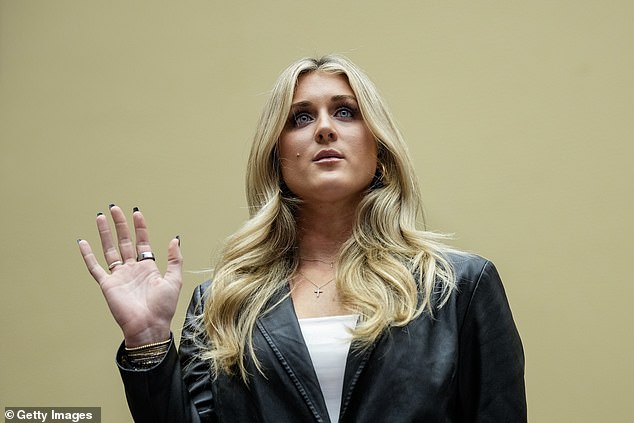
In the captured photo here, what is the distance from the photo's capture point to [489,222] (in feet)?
8.16

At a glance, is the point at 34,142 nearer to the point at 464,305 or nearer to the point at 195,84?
the point at 195,84

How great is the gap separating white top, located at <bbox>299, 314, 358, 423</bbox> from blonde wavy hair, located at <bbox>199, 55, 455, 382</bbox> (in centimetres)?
5

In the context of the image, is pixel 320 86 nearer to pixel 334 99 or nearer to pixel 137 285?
pixel 334 99

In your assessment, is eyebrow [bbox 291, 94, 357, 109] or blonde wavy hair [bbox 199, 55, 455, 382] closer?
blonde wavy hair [bbox 199, 55, 455, 382]

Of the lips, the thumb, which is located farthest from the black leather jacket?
the lips

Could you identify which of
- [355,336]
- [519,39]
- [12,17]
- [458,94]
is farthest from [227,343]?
[12,17]

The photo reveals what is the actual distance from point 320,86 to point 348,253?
0.42 metres

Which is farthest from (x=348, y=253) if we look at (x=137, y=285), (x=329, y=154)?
(x=137, y=285)

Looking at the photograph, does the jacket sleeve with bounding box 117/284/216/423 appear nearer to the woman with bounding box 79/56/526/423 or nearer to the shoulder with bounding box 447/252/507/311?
the woman with bounding box 79/56/526/423

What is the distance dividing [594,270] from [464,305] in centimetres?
66

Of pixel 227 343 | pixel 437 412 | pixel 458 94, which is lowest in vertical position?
pixel 437 412

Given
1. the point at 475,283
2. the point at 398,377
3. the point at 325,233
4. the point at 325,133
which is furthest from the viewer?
the point at 325,233

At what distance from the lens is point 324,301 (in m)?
2.04

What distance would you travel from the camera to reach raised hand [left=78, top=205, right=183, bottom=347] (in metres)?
1.88
